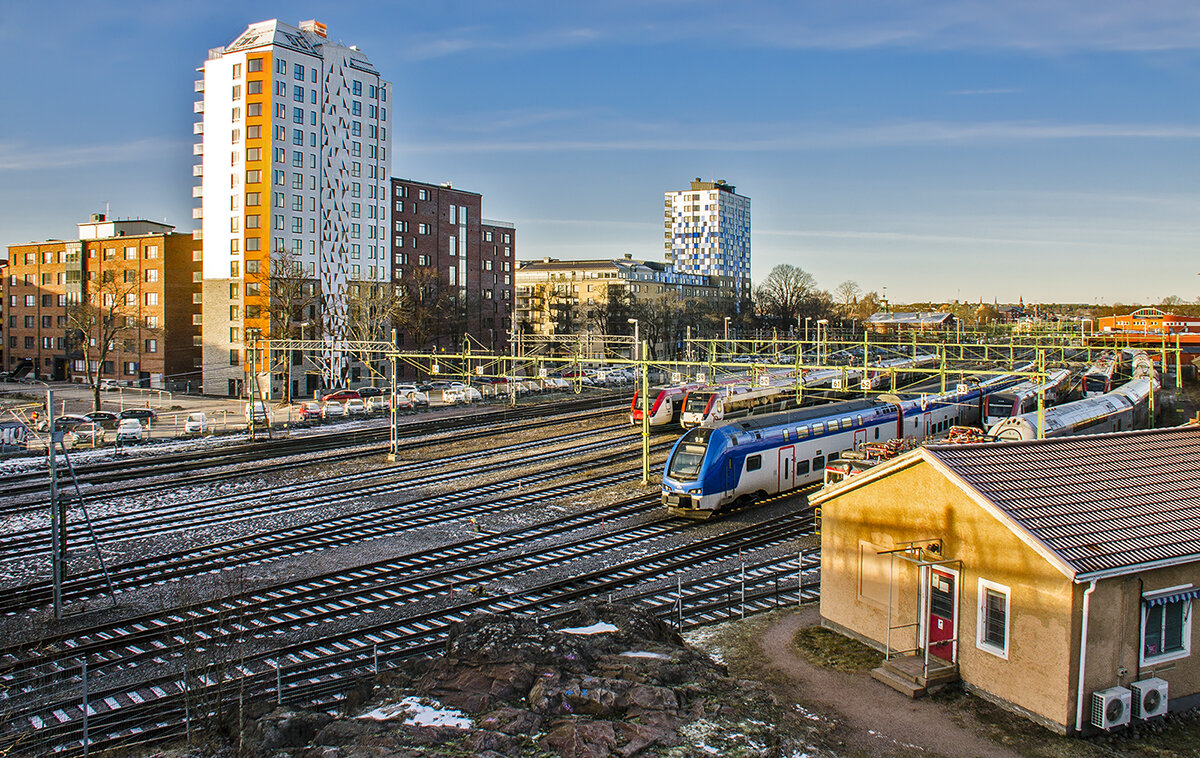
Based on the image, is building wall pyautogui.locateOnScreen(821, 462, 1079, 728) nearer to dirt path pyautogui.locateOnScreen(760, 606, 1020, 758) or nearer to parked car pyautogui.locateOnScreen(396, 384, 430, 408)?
dirt path pyautogui.locateOnScreen(760, 606, 1020, 758)

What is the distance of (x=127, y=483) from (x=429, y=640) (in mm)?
20862

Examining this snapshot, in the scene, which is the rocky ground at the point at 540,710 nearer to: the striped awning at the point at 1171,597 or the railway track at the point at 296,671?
the railway track at the point at 296,671

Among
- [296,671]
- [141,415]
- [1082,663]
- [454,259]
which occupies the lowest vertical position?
[296,671]

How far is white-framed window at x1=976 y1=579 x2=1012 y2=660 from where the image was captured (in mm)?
12023

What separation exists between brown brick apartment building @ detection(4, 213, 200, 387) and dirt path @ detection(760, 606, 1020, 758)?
64.2 metres

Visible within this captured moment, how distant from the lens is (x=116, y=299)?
65.1 m

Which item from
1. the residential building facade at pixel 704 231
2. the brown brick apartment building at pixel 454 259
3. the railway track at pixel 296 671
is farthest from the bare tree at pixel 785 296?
the railway track at pixel 296 671

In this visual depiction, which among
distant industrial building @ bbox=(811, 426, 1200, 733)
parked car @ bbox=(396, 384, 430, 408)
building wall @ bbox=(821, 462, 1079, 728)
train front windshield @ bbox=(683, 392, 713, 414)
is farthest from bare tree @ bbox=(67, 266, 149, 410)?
distant industrial building @ bbox=(811, 426, 1200, 733)

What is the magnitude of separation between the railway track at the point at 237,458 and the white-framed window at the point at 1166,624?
29.4 meters

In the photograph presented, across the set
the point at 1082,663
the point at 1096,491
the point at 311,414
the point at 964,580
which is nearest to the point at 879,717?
the point at 964,580

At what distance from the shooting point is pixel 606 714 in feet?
36.6

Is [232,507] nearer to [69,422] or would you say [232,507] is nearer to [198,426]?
[198,426]

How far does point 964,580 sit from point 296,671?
10841 millimetres

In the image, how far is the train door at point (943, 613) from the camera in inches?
504
